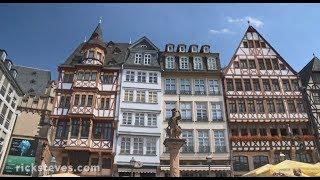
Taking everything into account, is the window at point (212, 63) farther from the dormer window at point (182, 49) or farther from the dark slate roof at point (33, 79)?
the dark slate roof at point (33, 79)

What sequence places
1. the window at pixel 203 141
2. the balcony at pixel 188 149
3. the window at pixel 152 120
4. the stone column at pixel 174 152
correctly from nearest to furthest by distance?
the stone column at pixel 174 152, the balcony at pixel 188 149, the window at pixel 203 141, the window at pixel 152 120

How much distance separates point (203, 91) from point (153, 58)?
6620 mm

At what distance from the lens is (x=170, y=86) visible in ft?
110

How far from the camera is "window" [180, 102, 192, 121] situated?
3172cm

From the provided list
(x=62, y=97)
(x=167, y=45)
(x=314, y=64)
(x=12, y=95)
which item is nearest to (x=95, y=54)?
(x=62, y=97)

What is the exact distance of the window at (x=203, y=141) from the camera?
3011 centimetres

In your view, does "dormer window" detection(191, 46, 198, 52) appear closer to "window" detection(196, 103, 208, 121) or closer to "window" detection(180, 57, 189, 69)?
"window" detection(180, 57, 189, 69)

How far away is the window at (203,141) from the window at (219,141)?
81 centimetres

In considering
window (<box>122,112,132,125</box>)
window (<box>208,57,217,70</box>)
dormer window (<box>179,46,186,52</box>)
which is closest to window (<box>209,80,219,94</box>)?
window (<box>208,57,217,70</box>)

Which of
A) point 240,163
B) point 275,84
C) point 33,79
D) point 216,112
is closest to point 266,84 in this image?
point 275,84

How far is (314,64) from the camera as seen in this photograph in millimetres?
34656

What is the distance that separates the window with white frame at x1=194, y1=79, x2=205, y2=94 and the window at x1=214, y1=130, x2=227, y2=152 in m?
4.68

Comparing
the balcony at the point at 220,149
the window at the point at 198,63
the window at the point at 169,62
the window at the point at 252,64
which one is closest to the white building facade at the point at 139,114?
the window at the point at 169,62

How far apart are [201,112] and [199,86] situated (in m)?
3.05
